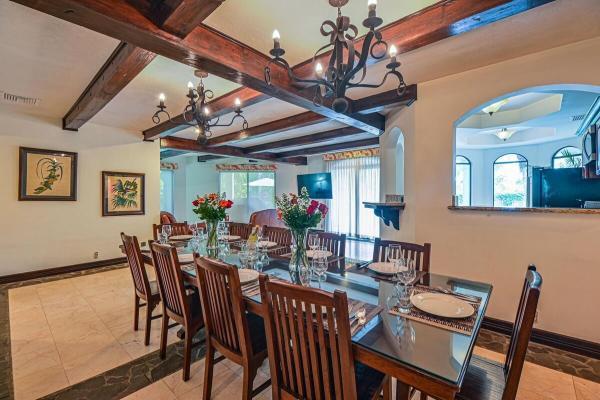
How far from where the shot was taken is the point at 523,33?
202cm

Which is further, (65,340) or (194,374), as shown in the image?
(65,340)

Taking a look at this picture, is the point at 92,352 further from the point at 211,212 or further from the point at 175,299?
the point at 211,212

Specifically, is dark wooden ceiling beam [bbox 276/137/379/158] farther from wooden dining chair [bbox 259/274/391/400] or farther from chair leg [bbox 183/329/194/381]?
wooden dining chair [bbox 259/274/391/400]

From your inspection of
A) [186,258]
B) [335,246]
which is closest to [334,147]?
[335,246]

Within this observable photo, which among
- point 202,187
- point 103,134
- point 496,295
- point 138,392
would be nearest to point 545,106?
point 496,295

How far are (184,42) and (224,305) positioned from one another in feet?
5.53

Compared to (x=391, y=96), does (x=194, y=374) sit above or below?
below

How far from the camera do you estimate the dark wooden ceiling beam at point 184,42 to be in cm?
147

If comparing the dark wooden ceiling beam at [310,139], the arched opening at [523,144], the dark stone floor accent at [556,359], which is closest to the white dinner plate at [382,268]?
the dark stone floor accent at [556,359]

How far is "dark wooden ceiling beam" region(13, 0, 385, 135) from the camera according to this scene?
1472 mm

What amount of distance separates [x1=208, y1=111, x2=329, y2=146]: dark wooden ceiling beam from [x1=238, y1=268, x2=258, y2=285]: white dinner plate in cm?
261

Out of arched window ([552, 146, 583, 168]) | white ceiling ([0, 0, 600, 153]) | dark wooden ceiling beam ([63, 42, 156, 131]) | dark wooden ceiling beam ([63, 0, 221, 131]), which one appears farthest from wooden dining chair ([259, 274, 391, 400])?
arched window ([552, 146, 583, 168])

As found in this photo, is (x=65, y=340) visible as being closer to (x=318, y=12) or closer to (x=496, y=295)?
(x=318, y=12)

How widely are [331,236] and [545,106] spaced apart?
4511 millimetres
